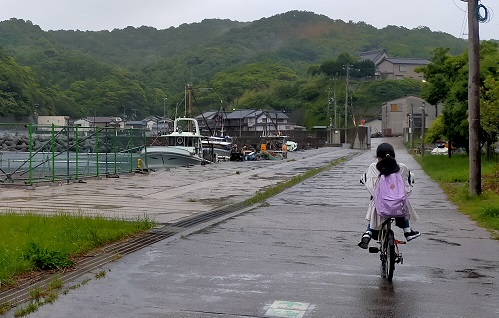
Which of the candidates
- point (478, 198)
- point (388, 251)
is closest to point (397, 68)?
point (478, 198)

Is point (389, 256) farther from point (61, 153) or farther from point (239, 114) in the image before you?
point (239, 114)

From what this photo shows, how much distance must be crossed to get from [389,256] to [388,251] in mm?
97

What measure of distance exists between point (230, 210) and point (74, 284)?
341 inches

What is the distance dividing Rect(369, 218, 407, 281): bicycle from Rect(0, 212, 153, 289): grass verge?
150 inches

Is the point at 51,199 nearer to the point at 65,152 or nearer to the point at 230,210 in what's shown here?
the point at 230,210

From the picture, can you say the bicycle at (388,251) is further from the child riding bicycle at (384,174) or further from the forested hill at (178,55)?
the forested hill at (178,55)

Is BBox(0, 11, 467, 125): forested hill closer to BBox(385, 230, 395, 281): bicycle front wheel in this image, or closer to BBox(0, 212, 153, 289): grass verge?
BBox(0, 212, 153, 289): grass verge

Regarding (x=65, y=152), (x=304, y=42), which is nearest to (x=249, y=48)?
(x=304, y=42)

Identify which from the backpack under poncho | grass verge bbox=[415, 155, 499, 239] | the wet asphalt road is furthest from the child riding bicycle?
grass verge bbox=[415, 155, 499, 239]

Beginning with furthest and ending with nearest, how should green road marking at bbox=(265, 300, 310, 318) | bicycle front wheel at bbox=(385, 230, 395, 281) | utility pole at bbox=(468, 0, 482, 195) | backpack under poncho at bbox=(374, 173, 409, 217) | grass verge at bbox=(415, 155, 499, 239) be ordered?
utility pole at bbox=(468, 0, 482, 195) < grass verge at bbox=(415, 155, 499, 239) < backpack under poncho at bbox=(374, 173, 409, 217) < bicycle front wheel at bbox=(385, 230, 395, 281) < green road marking at bbox=(265, 300, 310, 318)

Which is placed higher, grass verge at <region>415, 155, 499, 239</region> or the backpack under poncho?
the backpack under poncho

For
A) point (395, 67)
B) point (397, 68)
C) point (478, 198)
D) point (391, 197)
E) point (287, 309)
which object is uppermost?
point (395, 67)

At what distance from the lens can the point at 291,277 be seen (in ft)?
26.3

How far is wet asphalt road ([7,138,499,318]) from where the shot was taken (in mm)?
6523
